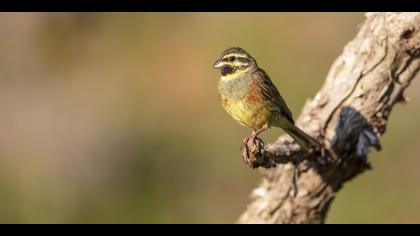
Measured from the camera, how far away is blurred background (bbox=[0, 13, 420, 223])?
9133mm

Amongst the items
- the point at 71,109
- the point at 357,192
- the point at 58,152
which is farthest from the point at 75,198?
the point at 357,192

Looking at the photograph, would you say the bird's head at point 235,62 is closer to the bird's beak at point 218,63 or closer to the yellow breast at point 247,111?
the bird's beak at point 218,63

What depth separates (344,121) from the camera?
20.6 feet

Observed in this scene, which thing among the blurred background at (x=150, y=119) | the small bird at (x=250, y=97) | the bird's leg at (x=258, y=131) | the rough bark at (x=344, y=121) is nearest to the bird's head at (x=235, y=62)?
the small bird at (x=250, y=97)

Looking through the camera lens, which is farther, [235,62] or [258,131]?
[235,62]

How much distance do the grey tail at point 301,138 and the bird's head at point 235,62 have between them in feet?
→ 1.52

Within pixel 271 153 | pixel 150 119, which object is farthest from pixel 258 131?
pixel 150 119

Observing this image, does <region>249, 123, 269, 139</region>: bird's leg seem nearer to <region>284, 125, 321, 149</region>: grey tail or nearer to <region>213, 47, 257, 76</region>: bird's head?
<region>284, 125, 321, 149</region>: grey tail

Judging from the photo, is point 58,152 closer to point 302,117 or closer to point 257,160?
point 302,117

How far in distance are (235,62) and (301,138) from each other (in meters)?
0.66

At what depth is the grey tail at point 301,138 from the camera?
245 inches

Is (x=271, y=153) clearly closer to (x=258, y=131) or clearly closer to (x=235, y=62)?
(x=258, y=131)

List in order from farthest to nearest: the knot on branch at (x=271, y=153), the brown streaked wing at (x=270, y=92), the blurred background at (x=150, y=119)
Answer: the blurred background at (x=150, y=119) → the brown streaked wing at (x=270, y=92) → the knot on branch at (x=271, y=153)

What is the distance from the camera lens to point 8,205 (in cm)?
893
